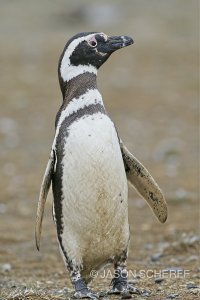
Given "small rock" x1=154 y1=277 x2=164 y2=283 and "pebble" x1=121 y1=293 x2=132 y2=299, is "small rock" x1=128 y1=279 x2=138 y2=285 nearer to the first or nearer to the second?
"small rock" x1=154 y1=277 x2=164 y2=283

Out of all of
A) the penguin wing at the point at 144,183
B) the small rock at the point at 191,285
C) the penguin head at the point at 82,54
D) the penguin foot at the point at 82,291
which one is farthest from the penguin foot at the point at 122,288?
the penguin head at the point at 82,54

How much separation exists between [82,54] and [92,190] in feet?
3.05

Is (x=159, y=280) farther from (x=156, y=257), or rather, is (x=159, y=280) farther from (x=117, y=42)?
(x=117, y=42)

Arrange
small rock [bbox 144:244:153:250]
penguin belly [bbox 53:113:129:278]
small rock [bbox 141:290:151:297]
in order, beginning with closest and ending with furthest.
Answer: penguin belly [bbox 53:113:129:278] → small rock [bbox 141:290:151:297] → small rock [bbox 144:244:153:250]

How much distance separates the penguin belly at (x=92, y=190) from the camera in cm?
484

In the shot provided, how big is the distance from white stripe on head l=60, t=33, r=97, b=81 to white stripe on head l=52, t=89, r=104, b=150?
0.19 meters

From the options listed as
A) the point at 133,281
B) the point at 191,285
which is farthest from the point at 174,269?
the point at 191,285

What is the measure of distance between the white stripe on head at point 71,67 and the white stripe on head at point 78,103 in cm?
19

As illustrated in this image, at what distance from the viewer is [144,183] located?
5414 millimetres

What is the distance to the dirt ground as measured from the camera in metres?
6.51

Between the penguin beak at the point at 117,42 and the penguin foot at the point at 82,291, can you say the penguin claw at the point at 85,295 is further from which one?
Result: the penguin beak at the point at 117,42

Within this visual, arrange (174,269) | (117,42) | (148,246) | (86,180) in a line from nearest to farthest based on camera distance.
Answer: (86,180) < (117,42) < (174,269) < (148,246)

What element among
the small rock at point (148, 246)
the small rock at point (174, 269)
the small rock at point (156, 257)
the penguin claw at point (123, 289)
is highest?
the small rock at point (148, 246)

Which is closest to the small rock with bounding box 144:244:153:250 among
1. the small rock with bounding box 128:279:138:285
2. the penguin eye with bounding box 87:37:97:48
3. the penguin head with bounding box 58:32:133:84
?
the small rock with bounding box 128:279:138:285
